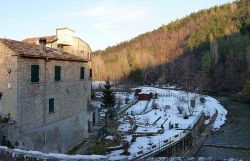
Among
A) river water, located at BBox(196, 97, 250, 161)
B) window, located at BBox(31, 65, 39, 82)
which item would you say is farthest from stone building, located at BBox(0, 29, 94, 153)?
river water, located at BBox(196, 97, 250, 161)

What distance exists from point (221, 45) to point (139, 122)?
78579mm

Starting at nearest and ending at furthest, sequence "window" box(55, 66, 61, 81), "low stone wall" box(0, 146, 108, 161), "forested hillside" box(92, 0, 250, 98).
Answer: "low stone wall" box(0, 146, 108, 161) → "window" box(55, 66, 61, 81) → "forested hillside" box(92, 0, 250, 98)

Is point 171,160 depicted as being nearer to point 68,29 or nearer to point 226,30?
point 68,29

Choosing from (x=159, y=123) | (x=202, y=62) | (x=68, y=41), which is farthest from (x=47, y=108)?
(x=202, y=62)

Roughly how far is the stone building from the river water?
35.5 feet

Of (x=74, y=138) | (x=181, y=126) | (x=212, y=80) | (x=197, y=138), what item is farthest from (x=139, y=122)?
(x=212, y=80)

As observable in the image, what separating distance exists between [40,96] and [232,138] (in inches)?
818

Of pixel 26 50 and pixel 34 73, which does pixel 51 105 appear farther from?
pixel 26 50

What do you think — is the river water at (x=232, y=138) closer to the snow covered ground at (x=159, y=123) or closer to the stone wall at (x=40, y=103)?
the snow covered ground at (x=159, y=123)

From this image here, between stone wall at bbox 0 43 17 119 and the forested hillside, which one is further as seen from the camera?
the forested hillside

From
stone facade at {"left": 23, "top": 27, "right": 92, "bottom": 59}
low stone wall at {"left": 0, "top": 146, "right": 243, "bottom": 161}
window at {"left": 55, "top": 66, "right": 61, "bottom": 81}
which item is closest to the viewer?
low stone wall at {"left": 0, "top": 146, "right": 243, "bottom": 161}

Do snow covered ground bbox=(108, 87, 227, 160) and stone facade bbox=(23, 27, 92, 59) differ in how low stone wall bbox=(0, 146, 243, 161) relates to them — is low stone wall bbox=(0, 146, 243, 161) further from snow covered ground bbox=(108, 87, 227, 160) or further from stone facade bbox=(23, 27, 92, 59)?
stone facade bbox=(23, 27, 92, 59)

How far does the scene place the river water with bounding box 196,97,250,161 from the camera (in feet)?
90.9

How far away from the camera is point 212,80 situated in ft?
302
